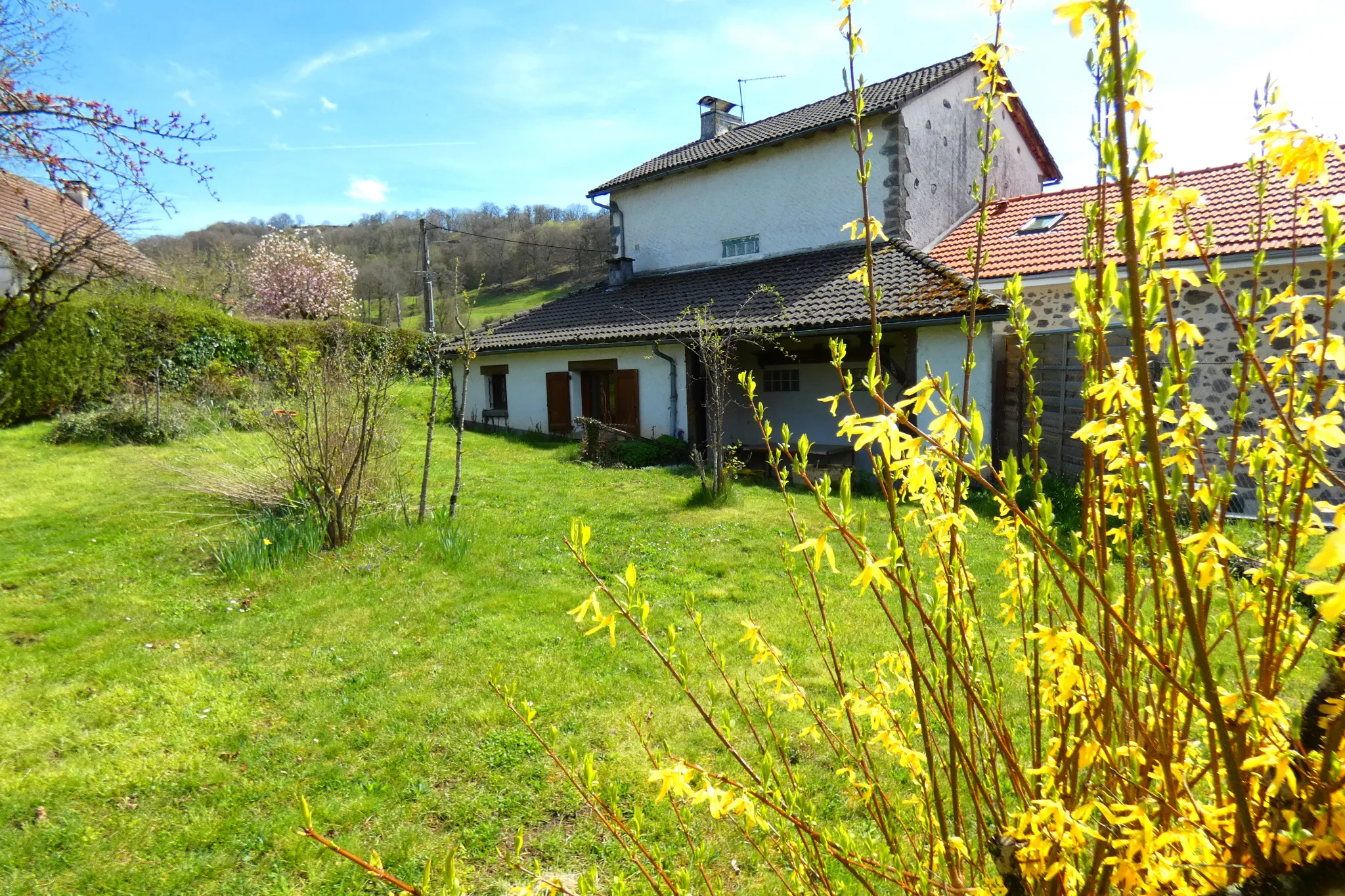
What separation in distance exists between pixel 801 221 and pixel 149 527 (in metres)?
11.2

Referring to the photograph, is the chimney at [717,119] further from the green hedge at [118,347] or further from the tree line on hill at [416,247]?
the tree line on hill at [416,247]

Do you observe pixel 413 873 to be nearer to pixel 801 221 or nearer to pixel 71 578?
pixel 71 578

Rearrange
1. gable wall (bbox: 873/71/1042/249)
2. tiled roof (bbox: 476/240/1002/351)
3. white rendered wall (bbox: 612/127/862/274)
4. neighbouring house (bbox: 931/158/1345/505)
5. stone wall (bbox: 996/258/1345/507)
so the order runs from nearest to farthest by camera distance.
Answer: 1. stone wall (bbox: 996/258/1345/507)
2. neighbouring house (bbox: 931/158/1345/505)
3. tiled roof (bbox: 476/240/1002/351)
4. gable wall (bbox: 873/71/1042/249)
5. white rendered wall (bbox: 612/127/862/274)

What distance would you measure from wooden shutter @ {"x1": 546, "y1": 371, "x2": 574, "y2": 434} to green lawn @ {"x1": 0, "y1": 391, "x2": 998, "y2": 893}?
6735 millimetres

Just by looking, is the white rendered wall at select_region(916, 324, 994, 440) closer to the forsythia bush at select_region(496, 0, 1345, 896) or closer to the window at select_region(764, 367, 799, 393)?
the window at select_region(764, 367, 799, 393)

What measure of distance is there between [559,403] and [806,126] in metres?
7.20

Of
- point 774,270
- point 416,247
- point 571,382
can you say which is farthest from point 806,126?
point 416,247

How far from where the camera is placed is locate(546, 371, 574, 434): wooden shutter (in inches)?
564

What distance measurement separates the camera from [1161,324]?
1.33 m

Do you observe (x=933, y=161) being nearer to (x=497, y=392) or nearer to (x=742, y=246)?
(x=742, y=246)

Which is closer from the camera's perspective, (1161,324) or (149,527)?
(1161,324)

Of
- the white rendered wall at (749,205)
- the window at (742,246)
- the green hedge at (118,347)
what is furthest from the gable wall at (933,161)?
the green hedge at (118,347)

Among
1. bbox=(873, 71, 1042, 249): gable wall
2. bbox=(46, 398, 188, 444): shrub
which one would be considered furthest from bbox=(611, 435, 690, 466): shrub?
bbox=(46, 398, 188, 444): shrub

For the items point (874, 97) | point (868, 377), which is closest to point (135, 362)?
point (874, 97)
